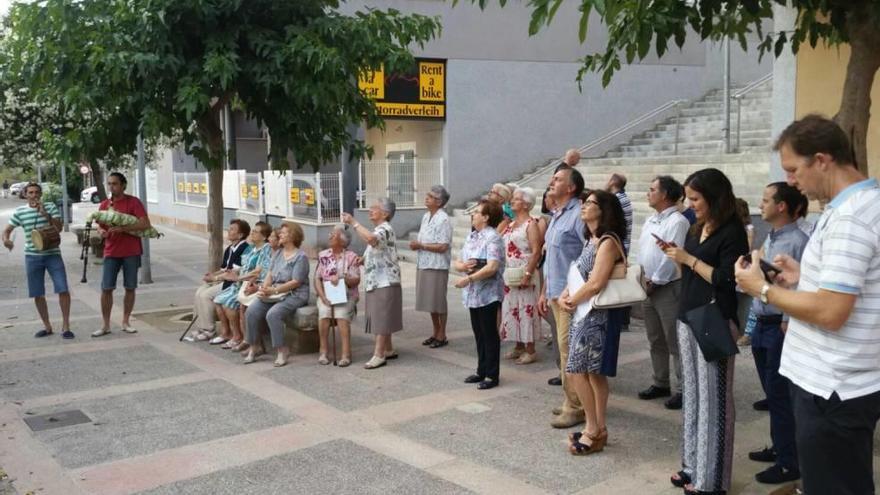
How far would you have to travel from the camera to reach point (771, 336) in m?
4.76

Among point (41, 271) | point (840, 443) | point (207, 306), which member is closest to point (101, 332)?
point (41, 271)

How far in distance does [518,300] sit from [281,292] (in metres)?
2.26

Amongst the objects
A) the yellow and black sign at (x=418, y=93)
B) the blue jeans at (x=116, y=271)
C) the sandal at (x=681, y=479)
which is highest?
the yellow and black sign at (x=418, y=93)

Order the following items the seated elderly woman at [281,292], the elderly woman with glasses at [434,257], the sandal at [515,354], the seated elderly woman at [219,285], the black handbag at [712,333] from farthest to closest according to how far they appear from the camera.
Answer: the seated elderly woman at [219,285] < the elderly woman with glasses at [434,257] < the sandal at [515,354] < the seated elderly woman at [281,292] < the black handbag at [712,333]

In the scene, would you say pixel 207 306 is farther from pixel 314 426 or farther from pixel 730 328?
pixel 730 328

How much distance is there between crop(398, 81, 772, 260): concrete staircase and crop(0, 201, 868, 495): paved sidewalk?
18.7 feet

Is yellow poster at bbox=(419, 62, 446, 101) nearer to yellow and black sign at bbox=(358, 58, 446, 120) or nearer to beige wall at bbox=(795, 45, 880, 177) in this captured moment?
yellow and black sign at bbox=(358, 58, 446, 120)

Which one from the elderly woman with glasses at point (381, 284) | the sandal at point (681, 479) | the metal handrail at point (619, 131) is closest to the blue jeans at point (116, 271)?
the elderly woman with glasses at point (381, 284)

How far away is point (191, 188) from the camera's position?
26.5 metres

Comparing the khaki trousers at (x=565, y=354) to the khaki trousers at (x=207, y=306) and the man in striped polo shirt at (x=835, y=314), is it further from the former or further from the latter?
the khaki trousers at (x=207, y=306)

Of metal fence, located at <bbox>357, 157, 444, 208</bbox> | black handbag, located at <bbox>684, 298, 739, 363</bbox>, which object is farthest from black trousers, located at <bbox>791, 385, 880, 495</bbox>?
metal fence, located at <bbox>357, 157, 444, 208</bbox>

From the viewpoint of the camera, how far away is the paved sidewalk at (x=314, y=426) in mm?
4703

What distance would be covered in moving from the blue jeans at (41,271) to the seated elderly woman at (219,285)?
1.56m

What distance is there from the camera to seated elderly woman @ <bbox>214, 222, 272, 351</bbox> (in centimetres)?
802
